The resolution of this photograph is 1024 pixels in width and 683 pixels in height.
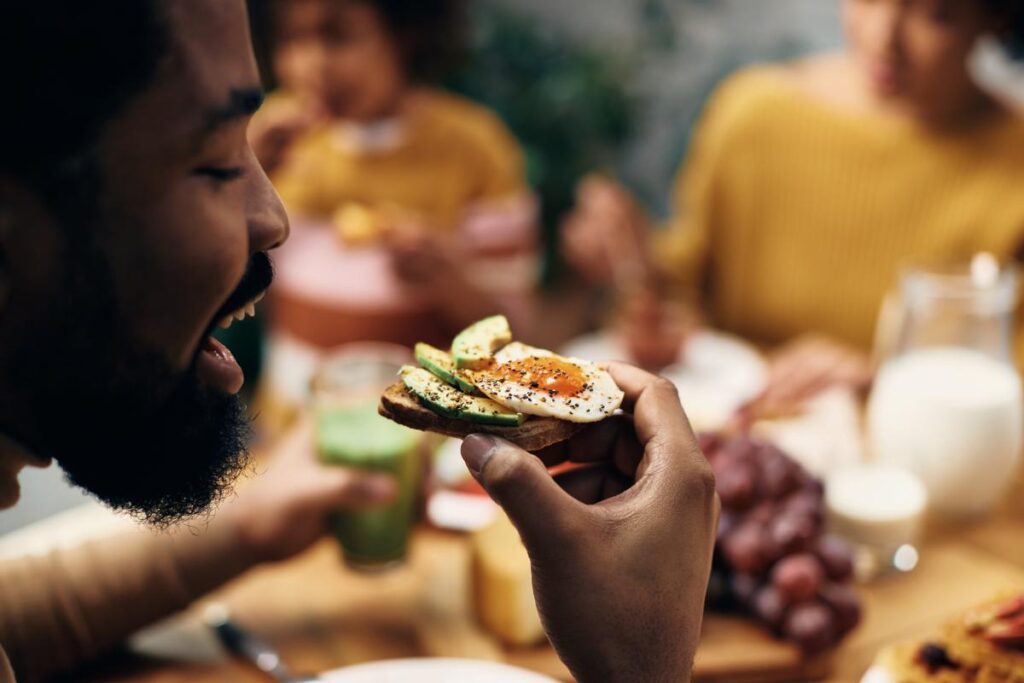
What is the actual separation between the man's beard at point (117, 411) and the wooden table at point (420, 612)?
0.39m

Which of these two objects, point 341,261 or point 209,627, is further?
point 341,261

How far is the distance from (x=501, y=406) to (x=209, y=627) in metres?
0.54

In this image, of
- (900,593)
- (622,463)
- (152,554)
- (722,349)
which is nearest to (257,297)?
(622,463)

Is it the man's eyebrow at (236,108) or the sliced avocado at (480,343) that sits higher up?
the man's eyebrow at (236,108)

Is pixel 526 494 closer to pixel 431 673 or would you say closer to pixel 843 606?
pixel 431 673

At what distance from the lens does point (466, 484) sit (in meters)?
1.20

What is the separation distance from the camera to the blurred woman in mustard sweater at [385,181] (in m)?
1.54

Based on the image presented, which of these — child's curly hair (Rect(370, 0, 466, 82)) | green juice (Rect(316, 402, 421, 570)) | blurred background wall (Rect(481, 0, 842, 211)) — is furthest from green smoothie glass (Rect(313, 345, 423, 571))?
blurred background wall (Rect(481, 0, 842, 211))

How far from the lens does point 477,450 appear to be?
56 centimetres

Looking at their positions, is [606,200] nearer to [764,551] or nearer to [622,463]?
[764,551]

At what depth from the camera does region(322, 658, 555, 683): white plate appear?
81cm

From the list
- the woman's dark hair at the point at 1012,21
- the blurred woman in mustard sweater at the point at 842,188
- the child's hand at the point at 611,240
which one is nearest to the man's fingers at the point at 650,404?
the blurred woman in mustard sweater at the point at 842,188

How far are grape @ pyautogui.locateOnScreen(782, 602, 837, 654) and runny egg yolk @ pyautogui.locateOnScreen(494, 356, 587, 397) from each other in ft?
1.34

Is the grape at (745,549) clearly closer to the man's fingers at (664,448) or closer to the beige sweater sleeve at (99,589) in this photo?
the man's fingers at (664,448)
